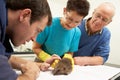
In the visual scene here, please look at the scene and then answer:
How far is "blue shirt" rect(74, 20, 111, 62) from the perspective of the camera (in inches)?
71.1

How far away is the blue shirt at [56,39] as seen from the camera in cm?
156

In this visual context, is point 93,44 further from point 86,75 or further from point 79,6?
point 86,75

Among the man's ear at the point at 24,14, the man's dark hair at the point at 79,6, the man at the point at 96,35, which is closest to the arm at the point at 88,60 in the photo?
the man at the point at 96,35

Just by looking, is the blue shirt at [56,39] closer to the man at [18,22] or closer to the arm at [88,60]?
the arm at [88,60]

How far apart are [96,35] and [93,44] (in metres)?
0.07

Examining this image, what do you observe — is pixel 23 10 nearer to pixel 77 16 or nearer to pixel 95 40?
pixel 77 16

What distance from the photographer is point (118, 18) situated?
2.88 metres

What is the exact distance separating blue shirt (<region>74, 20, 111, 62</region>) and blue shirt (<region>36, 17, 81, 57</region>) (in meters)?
0.17

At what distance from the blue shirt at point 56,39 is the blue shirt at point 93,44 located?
0.57ft

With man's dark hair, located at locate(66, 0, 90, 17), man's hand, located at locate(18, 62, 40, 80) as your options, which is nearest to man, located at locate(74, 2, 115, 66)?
man's dark hair, located at locate(66, 0, 90, 17)

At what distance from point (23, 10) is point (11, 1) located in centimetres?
6

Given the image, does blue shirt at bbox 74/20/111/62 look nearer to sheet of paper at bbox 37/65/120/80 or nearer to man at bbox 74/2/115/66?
man at bbox 74/2/115/66

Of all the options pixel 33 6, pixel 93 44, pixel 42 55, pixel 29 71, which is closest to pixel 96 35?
pixel 93 44

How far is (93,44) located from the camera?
5.98ft
